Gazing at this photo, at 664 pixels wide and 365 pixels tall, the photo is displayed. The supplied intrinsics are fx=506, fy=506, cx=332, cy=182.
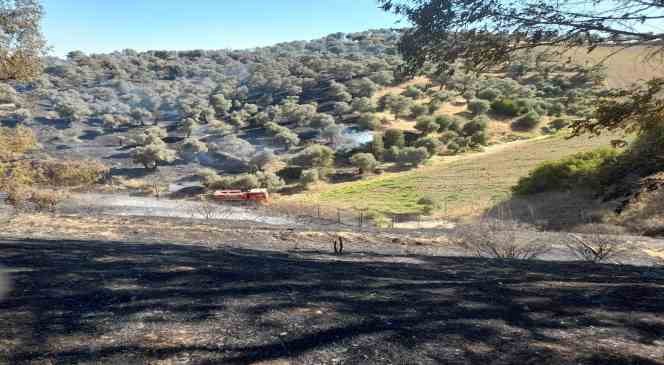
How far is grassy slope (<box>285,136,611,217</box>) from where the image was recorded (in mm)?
25609

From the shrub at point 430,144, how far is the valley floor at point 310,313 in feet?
99.9

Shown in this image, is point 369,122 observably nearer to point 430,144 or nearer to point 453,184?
point 430,144

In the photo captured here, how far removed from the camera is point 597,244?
1432cm

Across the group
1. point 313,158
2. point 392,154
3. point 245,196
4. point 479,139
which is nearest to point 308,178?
point 313,158

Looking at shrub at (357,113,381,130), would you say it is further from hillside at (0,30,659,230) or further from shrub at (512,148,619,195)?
shrub at (512,148,619,195)

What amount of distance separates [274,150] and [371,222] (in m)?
19.5

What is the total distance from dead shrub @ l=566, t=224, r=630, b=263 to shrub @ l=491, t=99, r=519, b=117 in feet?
106

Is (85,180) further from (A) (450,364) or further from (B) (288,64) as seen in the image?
(B) (288,64)

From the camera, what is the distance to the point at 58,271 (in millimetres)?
6863

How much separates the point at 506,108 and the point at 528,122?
3.48 m

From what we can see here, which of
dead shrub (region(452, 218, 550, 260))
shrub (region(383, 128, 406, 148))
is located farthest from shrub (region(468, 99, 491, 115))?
dead shrub (region(452, 218, 550, 260))

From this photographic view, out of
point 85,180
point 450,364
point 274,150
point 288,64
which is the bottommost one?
point 450,364

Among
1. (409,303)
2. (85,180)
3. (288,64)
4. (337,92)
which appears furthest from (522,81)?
(409,303)

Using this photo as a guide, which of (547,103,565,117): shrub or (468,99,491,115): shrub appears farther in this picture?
(547,103,565,117): shrub
